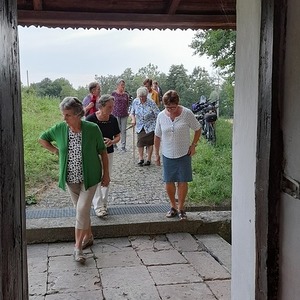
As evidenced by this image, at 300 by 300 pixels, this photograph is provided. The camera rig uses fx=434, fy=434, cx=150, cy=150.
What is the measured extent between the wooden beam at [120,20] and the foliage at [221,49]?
589 centimetres

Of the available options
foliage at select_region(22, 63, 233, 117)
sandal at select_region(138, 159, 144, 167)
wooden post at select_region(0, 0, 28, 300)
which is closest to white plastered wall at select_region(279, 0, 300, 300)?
wooden post at select_region(0, 0, 28, 300)

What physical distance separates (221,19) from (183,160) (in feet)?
5.26

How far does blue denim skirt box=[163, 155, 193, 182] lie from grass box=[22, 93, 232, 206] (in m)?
1.40

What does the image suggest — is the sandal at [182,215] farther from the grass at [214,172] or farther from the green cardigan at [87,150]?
the green cardigan at [87,150]

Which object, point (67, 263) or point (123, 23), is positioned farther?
point (123, 23)

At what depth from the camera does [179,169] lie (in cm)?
496

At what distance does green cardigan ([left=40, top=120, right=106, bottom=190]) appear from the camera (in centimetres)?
396

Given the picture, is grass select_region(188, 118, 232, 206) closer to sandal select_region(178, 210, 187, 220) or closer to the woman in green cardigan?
sandal select_region(178, 210, 187, 220)

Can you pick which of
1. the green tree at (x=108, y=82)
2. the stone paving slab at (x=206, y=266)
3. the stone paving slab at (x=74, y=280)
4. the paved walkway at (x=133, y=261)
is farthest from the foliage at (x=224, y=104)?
the stone paving slab at (x=74, y=280)

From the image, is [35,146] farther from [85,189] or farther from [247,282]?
[247,282]

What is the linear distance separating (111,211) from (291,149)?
13.2 ft

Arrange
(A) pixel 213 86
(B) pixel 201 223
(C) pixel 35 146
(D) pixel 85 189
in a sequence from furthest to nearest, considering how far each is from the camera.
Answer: (A) pixel 213 86 → (C) pixel 35 146 → (B) pixel 201 223 → (D) pixel 85 189

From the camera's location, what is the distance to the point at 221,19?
4676 millimetres

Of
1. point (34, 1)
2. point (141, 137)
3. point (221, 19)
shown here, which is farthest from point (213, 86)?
point (34, 1)
